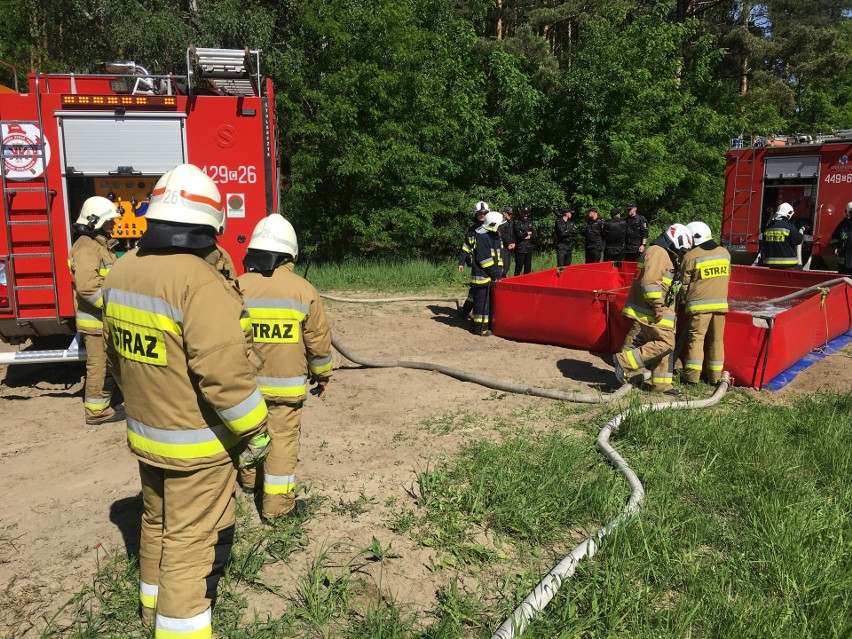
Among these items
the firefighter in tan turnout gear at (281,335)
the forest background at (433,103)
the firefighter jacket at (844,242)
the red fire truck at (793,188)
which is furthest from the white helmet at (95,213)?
the red fire truck at (793,188)

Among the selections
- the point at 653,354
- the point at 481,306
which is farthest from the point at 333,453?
the point at 481,306

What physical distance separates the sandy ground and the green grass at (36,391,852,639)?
0.10 meters

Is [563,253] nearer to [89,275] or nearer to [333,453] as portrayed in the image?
[333,453]

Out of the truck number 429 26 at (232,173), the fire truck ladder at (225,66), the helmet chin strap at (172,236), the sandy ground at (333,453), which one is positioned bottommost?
the sandy ground at (333,453)

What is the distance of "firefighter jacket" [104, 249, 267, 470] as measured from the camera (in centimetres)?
246

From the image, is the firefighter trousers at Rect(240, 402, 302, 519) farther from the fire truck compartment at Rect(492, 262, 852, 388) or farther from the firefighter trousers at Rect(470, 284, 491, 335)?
the firefighter trousers at Rect(470, 284, 491, 335)

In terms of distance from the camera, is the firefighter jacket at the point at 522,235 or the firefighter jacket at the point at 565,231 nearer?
the firefighter jacket at the point at 522,235

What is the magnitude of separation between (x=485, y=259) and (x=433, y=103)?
7457 mm

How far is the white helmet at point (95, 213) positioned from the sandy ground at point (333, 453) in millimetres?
1670

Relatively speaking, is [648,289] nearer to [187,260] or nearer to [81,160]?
[187,260]

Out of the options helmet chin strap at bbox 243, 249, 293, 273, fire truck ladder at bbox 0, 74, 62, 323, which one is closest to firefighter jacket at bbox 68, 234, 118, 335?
fire truck ladder at bbox 0, 74, 62, 323

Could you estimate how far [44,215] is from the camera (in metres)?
6.04

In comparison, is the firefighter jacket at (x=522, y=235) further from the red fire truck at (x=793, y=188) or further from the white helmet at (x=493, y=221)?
the red fire truck at (x=793, y=188)

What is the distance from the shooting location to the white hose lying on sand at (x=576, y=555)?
2.80 metres
